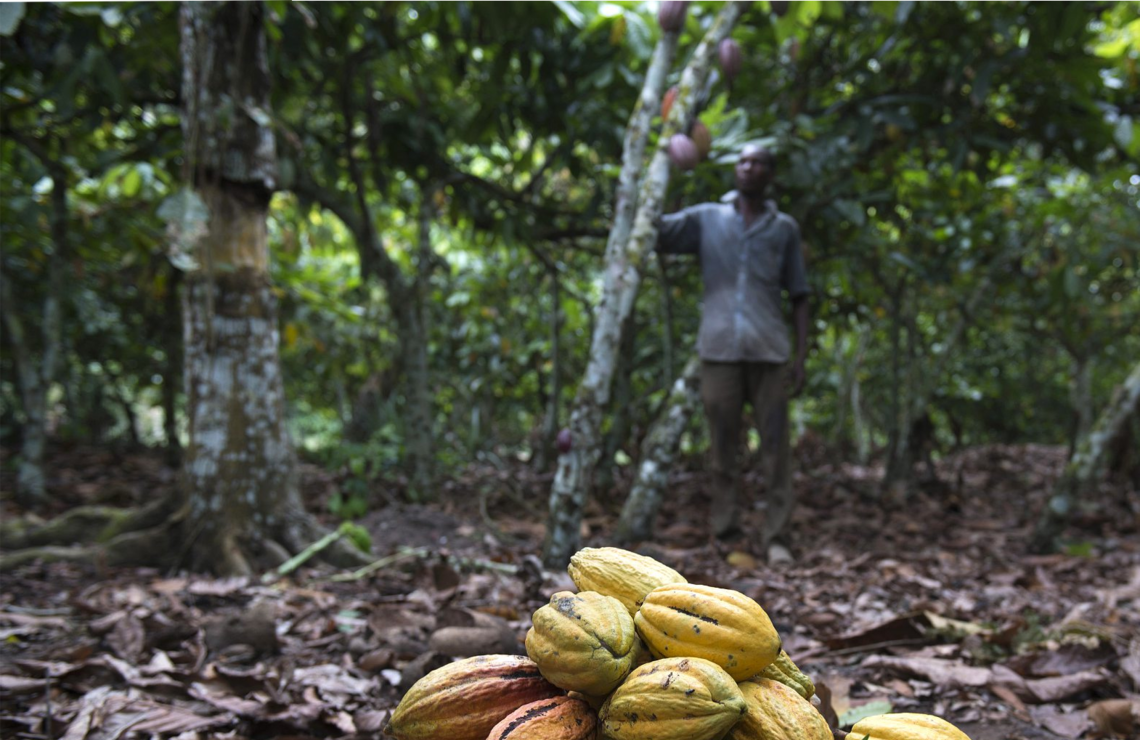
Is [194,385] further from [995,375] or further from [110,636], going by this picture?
[995,375]

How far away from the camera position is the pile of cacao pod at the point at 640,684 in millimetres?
779

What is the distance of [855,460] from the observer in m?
6.86

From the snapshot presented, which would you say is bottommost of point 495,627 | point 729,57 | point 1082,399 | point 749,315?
point 495,627

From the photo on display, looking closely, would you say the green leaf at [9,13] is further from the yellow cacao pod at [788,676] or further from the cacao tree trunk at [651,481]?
the cacao tree trunk at [651,481]

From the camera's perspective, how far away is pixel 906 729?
0.85 meters

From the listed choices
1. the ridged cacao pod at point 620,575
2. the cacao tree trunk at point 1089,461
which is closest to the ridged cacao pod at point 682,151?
the ridged cacao pod at point 620,575

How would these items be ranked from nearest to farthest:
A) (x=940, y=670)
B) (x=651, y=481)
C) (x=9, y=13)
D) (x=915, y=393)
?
1. (x=9, y=13)
2. (x=940, y=670)
3. (x=651, y=481)
4. (x=915, y=393)

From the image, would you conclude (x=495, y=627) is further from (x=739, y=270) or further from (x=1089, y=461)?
(x=1089, y=461)

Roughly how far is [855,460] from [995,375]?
2.45m

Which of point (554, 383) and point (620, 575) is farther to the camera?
point (554, 383)

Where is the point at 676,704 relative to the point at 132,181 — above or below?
below

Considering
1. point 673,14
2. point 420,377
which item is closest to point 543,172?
point 420,377

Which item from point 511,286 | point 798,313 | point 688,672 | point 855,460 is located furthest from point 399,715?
point 855,460

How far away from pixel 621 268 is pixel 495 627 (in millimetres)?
1307
